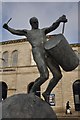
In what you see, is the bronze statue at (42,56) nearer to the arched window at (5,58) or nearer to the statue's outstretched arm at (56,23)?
the statue's outstretched arm at (56,23)

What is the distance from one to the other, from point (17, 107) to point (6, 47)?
35683 millimetres

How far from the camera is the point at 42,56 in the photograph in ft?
21.4

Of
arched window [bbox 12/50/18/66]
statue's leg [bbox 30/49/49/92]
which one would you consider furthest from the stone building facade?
statue's leg [bbox 30/49/49/92]

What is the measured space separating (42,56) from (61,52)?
1.79 ft

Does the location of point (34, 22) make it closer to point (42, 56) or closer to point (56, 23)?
point (56, 23)

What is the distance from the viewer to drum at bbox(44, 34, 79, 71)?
616 centimetres

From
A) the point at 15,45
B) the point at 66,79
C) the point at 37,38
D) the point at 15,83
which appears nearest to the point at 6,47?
the point at 15,45

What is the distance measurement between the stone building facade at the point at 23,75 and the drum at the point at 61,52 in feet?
74.6

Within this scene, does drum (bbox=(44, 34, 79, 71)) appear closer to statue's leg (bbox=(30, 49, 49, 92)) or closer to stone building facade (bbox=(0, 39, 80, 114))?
statue's leg (bbox=(30, 49, 49, 92))

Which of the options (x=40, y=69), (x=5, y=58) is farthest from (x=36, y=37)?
(x=5, y=58)

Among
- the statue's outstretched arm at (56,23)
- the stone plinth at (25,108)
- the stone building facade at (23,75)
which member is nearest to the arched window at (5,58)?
the stone building facade at (23,75)

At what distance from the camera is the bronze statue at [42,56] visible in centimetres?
646

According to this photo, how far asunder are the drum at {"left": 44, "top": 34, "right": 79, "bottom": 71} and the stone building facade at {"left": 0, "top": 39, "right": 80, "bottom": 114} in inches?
895

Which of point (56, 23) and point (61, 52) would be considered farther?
point (56, 23)
